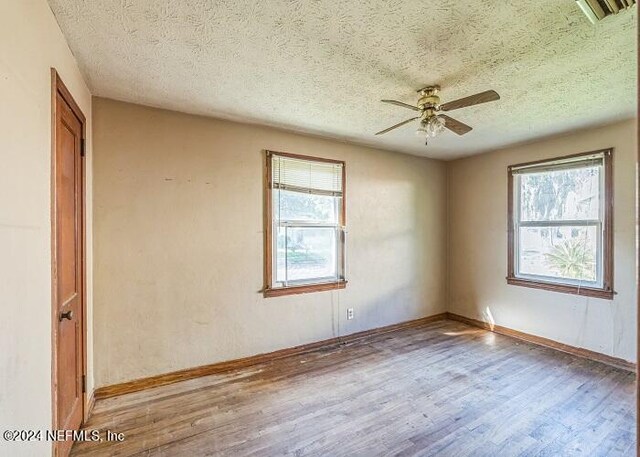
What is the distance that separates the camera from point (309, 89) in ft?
7.82

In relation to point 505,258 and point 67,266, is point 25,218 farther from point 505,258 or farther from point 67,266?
point 505,258

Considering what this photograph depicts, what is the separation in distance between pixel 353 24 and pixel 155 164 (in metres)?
2.04

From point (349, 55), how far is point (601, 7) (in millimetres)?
1252

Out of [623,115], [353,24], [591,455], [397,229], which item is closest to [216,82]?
[353,24]

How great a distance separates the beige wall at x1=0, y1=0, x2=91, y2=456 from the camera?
1036 millimetres

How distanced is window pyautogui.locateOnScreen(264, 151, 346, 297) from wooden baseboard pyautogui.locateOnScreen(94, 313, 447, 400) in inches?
25.3

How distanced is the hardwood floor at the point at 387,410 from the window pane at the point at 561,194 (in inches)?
63.3

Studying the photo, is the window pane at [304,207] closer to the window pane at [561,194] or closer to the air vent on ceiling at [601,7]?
the window pane at [561,194]

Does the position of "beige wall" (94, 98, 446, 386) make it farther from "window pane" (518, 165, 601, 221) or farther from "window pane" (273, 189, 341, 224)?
"window pane" (518, 165, 601, 221)

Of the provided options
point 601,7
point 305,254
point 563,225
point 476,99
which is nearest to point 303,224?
point 305,254

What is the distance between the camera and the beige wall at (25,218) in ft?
3.40

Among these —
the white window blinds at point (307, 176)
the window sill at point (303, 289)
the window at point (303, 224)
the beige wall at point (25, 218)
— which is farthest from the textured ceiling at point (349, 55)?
the window sill at point (303, 289)

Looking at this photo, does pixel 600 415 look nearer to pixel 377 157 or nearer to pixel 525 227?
pixel 525 227

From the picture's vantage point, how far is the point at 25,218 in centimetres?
120
